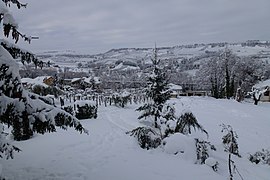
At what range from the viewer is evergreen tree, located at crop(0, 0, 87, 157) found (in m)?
4.20

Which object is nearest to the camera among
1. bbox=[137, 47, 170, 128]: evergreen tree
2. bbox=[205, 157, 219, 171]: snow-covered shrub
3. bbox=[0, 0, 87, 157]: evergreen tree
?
bbox=[0, 0, 87, 157]: evergreen tree

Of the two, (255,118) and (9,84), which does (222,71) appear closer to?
(255,118)

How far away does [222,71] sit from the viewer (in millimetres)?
43781

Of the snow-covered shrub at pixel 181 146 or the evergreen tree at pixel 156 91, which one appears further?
the evergreen tree at pixel 156 91

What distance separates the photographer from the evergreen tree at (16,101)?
4.20 metres

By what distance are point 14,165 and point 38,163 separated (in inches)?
22.0

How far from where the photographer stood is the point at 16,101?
4.50 meters

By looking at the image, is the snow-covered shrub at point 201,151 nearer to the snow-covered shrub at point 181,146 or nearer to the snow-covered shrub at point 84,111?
the snow-covered shrub at point 181,146

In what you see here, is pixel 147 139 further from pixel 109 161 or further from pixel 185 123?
pixel 109 161

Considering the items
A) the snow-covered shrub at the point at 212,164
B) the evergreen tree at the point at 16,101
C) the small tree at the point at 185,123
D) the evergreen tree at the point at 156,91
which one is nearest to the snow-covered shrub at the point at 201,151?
the snow-covered shrub at the point at 212,164

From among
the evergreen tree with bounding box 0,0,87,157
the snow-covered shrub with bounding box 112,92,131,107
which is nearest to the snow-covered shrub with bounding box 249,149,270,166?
the evergreen tree with bounding box 0,0,87,157

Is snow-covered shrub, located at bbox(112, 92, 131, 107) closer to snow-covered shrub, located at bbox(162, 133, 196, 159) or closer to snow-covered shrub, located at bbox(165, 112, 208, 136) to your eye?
snow-covered shrub, located at bbox(165, 112, 208, 136)

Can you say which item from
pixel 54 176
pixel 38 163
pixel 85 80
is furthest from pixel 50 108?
pixel 85 80

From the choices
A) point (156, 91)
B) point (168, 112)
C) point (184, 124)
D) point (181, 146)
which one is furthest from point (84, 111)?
point (181, 146)
